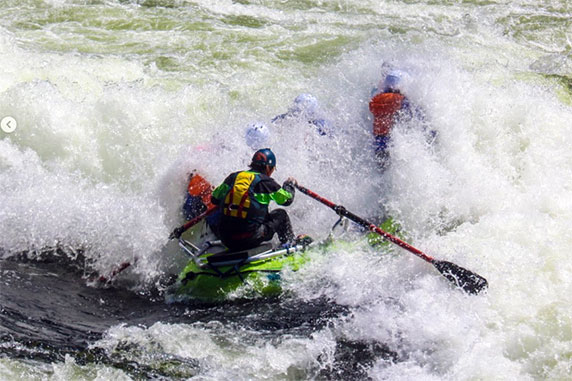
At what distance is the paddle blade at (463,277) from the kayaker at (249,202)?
5.28ft

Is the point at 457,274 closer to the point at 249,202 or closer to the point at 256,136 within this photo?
the point at 249,202

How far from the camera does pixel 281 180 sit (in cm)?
764

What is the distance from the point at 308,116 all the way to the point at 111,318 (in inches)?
152

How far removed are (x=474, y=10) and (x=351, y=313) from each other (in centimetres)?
1082

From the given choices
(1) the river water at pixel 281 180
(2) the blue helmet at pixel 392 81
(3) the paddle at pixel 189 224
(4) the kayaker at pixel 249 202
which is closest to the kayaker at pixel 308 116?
(1) the river water at pixel 281 180

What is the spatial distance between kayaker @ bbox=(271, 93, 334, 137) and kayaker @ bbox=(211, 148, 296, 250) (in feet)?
6.48

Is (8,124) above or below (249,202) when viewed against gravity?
above

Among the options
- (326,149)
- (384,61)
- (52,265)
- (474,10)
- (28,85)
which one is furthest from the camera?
(474,10)

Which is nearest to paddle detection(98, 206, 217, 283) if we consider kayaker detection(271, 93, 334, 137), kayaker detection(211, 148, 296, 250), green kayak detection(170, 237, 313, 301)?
green kayak detection(170, 237, 313, 301)

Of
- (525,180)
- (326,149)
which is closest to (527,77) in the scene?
(525,180)

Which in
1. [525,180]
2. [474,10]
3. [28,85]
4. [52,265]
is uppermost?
[474,10]

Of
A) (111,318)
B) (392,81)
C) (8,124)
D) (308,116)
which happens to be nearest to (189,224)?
(111,318)

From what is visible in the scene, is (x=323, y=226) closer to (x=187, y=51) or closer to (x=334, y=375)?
(x=334, y=375)

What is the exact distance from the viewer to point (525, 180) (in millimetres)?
7668
